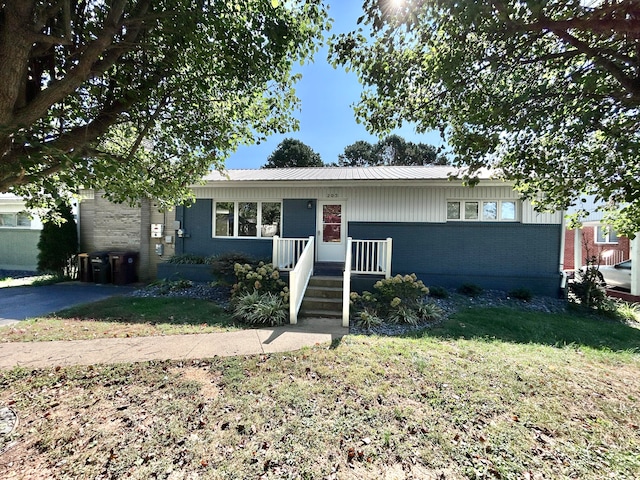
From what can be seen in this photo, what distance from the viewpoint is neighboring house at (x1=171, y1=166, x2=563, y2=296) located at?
8688 millimetres

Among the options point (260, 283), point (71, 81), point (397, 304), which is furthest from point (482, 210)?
point (71, 81)

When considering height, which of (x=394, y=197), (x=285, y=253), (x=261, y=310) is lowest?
(x=261, y=310)

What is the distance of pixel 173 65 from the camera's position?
4.04 metres

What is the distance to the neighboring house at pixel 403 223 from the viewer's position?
8.69 metres

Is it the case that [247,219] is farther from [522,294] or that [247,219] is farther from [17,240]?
[17,240]

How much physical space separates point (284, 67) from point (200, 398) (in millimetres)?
4865

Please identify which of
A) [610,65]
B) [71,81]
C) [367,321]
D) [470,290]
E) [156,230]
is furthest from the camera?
[156,230]

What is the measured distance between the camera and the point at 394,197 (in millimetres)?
9328

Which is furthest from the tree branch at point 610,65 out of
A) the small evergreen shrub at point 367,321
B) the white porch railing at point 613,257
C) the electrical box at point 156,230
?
the white porch railing at point 613,257

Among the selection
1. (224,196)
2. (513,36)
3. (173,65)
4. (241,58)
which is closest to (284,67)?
(241,58)

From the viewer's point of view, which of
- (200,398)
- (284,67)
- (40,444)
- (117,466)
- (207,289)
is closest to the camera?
(117,466)

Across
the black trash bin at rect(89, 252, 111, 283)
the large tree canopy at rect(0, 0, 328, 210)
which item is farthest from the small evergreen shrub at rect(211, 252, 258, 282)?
the black trash bin at rect(89, 252, 111, 283)

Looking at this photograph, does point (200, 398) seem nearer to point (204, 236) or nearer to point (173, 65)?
point (173, 65)

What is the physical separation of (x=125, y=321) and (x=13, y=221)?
1298 centimetres
